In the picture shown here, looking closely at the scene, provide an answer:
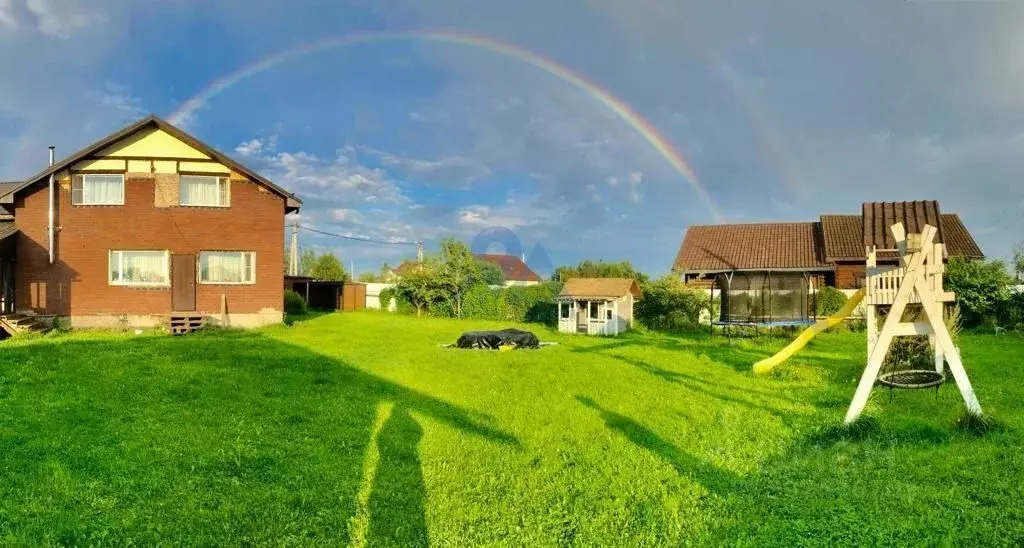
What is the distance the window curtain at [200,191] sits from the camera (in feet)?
76.9

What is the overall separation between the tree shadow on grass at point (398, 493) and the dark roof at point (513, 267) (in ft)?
270

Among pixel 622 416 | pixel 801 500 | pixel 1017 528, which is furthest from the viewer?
pixel 622 416

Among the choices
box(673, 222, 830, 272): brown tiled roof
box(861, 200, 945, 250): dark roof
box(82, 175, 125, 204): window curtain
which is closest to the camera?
box(82, 175, 125, 204): window curtain

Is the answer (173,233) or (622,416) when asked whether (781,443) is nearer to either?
(622,416)

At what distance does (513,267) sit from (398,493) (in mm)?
90845

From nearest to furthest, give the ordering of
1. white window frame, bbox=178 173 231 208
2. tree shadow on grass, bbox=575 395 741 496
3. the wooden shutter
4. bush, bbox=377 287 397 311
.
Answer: tree shadow on grass, bbox=575 395 741 496, the wooden shutter, white window frame, bbox=178 173 231 208, bush, bbox=377 287 397 311

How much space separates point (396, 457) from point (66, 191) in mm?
22987

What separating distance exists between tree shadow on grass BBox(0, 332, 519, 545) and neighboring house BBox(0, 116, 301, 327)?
1141 centimetres

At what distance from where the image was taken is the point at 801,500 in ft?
17.3

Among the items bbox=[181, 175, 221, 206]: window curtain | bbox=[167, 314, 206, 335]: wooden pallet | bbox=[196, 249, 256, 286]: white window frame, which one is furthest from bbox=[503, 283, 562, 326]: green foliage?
bbox=[181, 175, 221, 206]: window curtain

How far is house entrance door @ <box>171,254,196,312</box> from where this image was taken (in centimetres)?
2306

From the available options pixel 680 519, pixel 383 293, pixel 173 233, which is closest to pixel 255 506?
pixel 680 519

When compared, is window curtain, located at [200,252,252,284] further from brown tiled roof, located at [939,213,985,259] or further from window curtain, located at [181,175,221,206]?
brown tiled roof, located at [939,213,985,259]

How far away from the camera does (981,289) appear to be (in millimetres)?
24562
